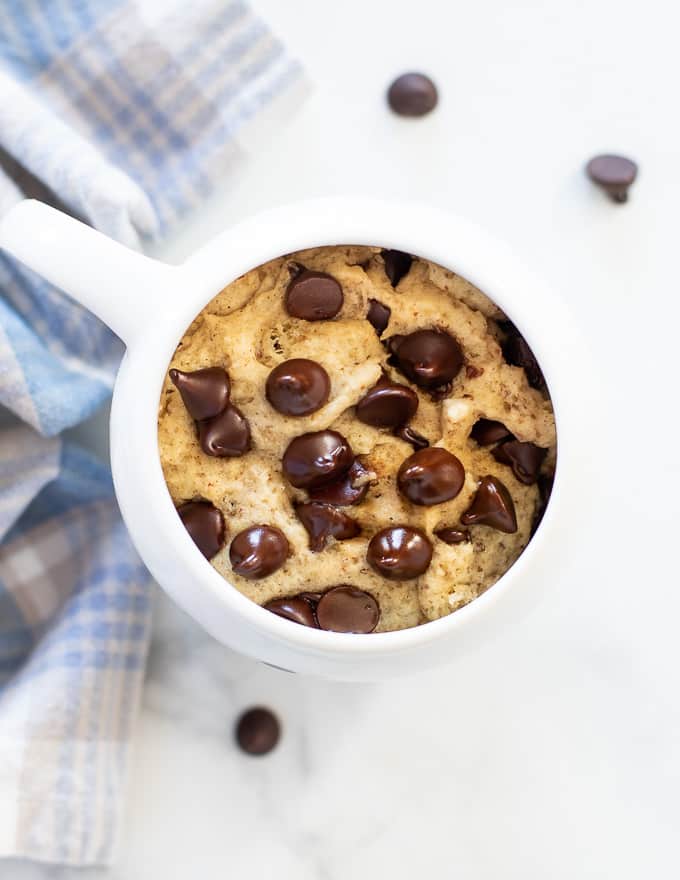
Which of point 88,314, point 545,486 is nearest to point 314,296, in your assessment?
point 545,486

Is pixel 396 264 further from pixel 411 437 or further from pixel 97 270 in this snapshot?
pixel 97 270

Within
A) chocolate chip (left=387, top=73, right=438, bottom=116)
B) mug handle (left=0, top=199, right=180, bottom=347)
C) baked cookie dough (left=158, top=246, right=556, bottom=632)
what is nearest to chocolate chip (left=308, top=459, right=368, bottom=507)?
baked cookie dough (left=158, top=246, right=556, bottom=632)

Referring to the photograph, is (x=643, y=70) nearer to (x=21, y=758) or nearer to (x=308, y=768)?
(x=308, y=768)

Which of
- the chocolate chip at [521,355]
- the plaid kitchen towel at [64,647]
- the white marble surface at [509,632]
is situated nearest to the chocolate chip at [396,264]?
the chocolate chip at [521,355]

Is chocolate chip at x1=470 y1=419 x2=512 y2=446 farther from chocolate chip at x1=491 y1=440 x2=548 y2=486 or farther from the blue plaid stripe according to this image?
the blue plaid stripe

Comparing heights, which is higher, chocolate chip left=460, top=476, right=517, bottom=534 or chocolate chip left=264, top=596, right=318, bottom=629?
chocolate chip left=460, top=476, right=517, bottom=534
